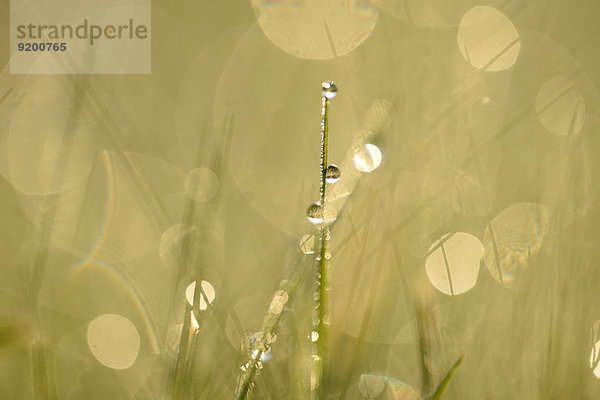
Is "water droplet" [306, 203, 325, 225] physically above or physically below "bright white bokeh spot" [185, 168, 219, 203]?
below

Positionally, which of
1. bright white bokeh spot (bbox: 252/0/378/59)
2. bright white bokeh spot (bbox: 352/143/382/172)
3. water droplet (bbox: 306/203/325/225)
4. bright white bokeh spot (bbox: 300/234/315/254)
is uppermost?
bright white bokeh spot (bbox: 252/0/378/59)

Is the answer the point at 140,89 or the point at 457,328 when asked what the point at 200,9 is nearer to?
the point at 140,89

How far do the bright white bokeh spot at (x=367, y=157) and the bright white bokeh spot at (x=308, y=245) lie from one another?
196 millimetres

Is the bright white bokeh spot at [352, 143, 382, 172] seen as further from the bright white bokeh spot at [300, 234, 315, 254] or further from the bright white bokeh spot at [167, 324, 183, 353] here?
the bright white bokeh spot at [167, 324, 183, 353]

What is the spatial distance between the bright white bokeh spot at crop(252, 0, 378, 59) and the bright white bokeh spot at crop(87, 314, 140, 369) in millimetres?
2900

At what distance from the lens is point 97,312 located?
4.81ft

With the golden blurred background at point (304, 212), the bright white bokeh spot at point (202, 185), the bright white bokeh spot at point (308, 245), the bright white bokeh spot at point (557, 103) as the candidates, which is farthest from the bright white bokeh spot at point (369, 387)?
the bright white bokeh spot at point (557, 103)

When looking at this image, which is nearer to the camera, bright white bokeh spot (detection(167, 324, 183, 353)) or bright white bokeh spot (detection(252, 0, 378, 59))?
bright white bokeh spot (detection(167, 324, 183, 353))

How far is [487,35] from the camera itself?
350 centimetres

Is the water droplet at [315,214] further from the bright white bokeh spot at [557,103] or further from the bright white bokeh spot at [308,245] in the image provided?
the bright white bokeh spot at [557,103]

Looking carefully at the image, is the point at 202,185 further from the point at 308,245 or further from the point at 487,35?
the point at 487,35

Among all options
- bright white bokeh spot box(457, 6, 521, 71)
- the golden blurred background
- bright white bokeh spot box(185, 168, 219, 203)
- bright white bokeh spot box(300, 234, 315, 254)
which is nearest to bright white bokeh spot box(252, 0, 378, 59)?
the golden blurred background

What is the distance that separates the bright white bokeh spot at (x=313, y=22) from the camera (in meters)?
4.07

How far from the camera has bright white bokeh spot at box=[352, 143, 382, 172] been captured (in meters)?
A: 1.05
